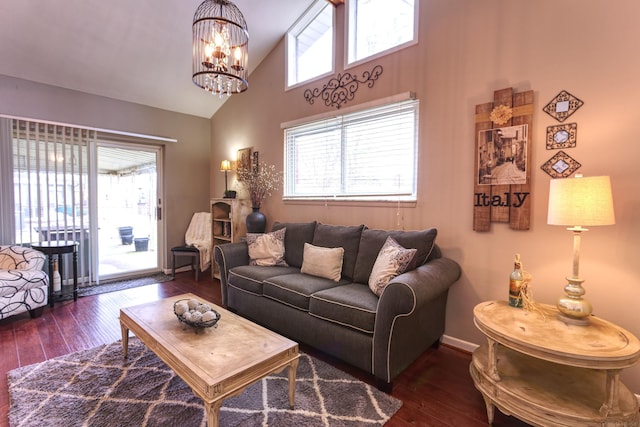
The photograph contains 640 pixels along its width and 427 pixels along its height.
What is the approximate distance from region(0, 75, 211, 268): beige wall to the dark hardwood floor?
1.73m

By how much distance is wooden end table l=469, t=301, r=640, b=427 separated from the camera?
1386mm

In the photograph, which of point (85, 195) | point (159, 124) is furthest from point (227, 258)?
point (159, 124)

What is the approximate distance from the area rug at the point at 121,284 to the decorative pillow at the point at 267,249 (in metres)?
2.05

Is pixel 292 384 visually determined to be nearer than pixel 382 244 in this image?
Yes

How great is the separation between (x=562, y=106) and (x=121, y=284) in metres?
5.27

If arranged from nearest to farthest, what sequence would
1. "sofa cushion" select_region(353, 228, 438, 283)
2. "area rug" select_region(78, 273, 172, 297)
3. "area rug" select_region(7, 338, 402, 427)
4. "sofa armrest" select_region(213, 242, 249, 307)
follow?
"area rug" select_region(7, 338, 402, 427), "sofa cushion" select_region(353, 228, 438, 283), "sofa armrest" select_region(213, 242, 249, 307), "area rug" select_region(78, 273, 172, 297)


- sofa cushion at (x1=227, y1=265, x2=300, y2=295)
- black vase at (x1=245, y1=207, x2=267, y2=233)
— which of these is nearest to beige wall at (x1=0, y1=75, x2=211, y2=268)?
black vase at (x1=245, y1=207, x2=267, y2=233)

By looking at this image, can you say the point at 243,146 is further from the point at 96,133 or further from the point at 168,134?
the point at 96,133

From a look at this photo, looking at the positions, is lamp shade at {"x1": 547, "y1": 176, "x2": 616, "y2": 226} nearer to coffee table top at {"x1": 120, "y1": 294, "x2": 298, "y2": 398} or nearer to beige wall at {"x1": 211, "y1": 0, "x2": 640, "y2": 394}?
beige wall at {"x1": 211, "y1": 0, "x2": 640, "y2": 394}

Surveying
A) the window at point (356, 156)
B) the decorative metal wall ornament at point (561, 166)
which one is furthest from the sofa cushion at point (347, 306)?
the decorative metal wall ornament at point (561, 166)

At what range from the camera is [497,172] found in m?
2.31

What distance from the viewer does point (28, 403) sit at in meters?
1.80

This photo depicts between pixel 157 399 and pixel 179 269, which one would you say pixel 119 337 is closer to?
pixel 157 399

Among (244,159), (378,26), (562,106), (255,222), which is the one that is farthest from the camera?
(244,159)
